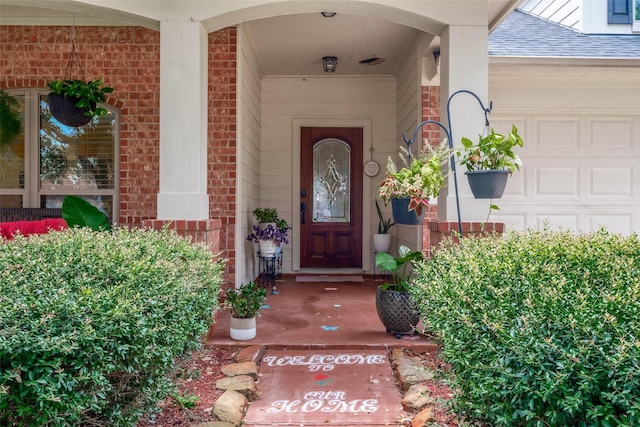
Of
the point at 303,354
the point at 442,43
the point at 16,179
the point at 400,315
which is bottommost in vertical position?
the point at 303,354

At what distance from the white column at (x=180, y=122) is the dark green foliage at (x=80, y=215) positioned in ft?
3.59

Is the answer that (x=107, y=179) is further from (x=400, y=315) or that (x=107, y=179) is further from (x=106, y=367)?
(x=106, y=367)

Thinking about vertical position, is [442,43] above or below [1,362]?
above

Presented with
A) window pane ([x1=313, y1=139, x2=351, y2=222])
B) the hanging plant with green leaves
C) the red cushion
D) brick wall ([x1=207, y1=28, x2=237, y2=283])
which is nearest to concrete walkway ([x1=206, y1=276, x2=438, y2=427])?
brick wall ([x1=207, y1=28, x2=237, y2=283])

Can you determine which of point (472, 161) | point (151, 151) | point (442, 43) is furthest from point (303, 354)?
point (151, 151)

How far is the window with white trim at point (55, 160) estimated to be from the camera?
5.13 metres

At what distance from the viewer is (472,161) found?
10.1ft

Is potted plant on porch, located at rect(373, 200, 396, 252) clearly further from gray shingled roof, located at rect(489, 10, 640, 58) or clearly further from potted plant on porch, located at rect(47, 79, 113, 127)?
potted plant on porch, located at rect(47, 79, 113, 127)

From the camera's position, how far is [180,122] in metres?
3.36

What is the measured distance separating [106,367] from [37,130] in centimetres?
462

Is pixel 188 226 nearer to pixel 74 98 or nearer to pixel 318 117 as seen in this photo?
pixel 74 98

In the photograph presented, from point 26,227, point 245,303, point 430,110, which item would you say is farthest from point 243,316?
point 430,110

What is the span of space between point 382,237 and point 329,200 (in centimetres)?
103

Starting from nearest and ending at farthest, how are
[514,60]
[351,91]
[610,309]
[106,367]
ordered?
[610,309] → [106,367] → [514,60] → [351,91]
